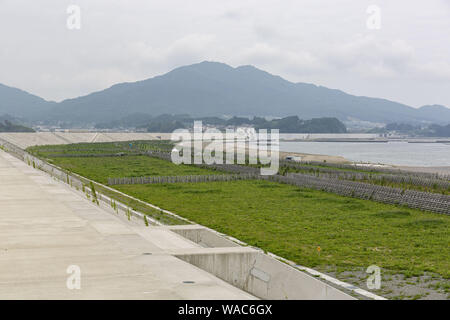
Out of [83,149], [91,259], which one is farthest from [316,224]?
[83,149]

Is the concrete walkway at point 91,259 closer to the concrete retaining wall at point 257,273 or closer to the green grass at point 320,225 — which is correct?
the concrete retaining wall at point 257,273

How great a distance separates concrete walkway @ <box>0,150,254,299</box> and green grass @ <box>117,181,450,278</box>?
6197mm

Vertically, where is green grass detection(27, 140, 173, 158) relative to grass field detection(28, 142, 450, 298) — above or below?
above

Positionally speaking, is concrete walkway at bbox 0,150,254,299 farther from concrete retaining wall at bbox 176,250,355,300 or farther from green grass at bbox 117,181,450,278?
green grass at bbox 117,181,450,278

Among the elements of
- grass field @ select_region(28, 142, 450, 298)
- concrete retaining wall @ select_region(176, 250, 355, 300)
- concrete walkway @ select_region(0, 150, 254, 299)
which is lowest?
grass field @ select_region(28, 142, 450, 298)

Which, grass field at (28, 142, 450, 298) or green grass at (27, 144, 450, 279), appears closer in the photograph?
grass field at (28, 142, 450, 298)

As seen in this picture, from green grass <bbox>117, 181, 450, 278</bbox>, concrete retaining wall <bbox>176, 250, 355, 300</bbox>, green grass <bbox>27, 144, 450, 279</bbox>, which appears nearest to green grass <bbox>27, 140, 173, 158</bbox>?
green grass <bbox>27, 144, 450, 279</bbox>

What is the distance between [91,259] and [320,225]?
16.1 meters

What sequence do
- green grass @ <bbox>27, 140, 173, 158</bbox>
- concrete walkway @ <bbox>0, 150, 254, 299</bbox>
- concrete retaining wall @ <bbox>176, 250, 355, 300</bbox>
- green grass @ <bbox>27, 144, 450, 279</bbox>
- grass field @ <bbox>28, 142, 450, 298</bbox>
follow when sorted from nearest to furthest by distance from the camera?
concrete walkway @ <bbox>0, 150, 254, 299</bbox> → concrete retaining wall @ <bbox>176, 250, 355, 300</bbox> → grass field @ <bbox>28, 142, 450, 298</bbox> → green grass @ <bbox>27, 144, 450, 279</bbox> → green grass @ <bbox>27, 140, 173, 158</bbox>

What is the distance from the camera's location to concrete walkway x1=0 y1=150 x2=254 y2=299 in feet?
42.4

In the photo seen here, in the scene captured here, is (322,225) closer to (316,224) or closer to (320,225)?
(320,225)

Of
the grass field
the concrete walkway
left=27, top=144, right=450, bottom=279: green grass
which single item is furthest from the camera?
left=27, top=144, right=450, bottom=279: green grass
